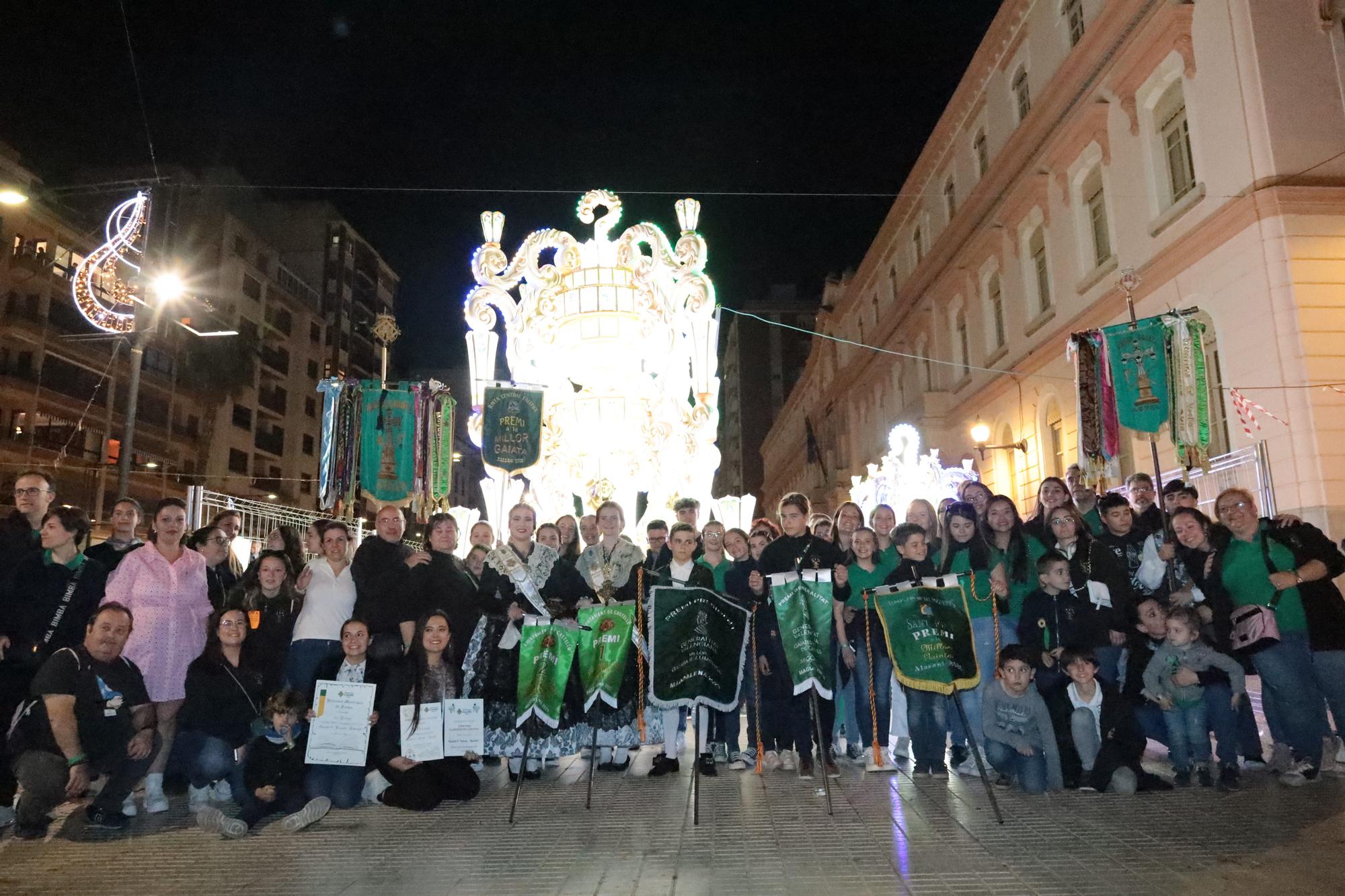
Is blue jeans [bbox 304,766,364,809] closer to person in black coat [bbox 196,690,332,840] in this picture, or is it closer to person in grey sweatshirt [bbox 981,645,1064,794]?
person in black coat [bbox 196,690,332,840]

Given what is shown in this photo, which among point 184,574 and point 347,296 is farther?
point 347,296

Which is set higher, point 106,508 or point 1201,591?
point 106,508

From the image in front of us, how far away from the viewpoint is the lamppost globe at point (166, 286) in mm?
13477

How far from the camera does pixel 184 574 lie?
6.64 metres

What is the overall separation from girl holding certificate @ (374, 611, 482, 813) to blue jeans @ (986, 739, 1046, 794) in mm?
3689

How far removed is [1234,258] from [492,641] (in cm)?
1248

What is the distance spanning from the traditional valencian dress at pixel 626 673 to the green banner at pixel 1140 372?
7.16 m

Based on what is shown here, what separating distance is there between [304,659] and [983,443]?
695 inches

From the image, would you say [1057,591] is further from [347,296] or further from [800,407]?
[347,296]

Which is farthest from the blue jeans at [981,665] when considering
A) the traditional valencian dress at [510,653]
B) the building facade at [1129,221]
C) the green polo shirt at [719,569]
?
the building facade at [1129,221]

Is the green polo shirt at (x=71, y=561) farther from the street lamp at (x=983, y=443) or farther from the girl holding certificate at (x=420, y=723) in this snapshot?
the street lamp at (x=983, y=443)

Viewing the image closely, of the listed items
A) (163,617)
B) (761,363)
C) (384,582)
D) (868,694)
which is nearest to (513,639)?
(384,582)

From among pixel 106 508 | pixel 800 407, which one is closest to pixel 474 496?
pixel 800 407

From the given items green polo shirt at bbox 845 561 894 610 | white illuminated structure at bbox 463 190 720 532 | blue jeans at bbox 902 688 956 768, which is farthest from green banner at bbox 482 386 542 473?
blue jeans at bbox 902 688 956 768
